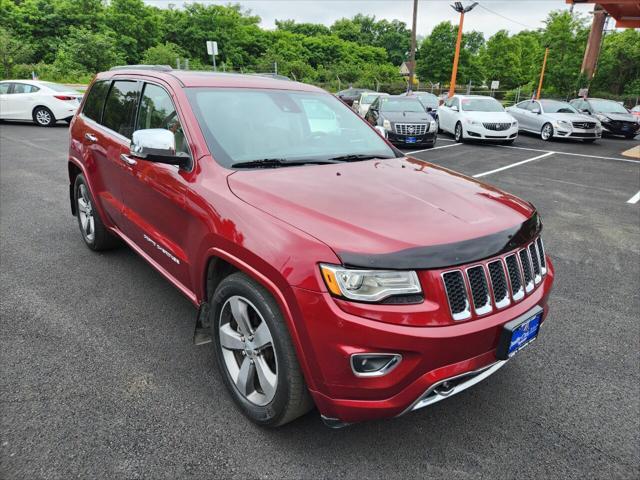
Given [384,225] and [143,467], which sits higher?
[384,225]

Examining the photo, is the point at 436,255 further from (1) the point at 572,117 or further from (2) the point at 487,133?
(1) the point at 572,117

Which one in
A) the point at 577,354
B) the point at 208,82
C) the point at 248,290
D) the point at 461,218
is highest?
the point at 208,82

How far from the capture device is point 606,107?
1869 centimetres

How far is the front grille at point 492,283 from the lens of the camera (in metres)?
1.93

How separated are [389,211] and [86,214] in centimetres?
364

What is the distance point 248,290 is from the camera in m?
2.15

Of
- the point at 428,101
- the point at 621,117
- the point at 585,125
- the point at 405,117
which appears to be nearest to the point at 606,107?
the point at 621,117

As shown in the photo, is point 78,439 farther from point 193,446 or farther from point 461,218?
point 461,218

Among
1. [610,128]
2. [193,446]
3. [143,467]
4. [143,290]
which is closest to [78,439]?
[143,467]

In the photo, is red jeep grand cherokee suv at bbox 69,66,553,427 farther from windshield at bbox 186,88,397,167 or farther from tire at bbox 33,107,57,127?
tire at bbox 33,107,57,127

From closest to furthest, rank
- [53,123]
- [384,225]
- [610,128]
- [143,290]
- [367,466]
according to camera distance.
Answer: [384,225] → [367,466] → [143,290] → [53,123] → [610,128]

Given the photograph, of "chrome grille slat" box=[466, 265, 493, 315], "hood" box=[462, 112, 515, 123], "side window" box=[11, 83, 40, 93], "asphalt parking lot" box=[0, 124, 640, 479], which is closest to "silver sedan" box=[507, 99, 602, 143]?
"hood" box=[462, 112, 515, 123]

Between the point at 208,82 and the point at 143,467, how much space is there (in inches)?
94.7

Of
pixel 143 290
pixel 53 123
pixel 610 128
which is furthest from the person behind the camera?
pixel 610 128
